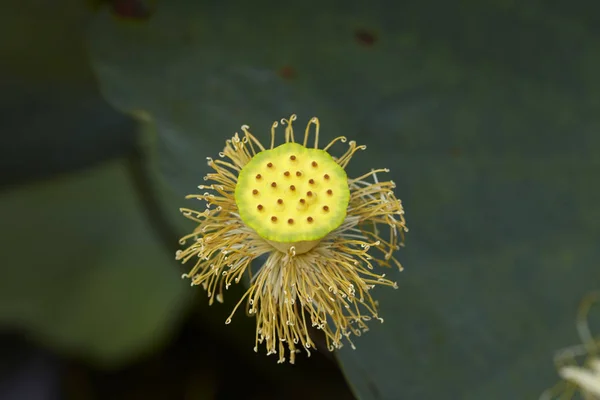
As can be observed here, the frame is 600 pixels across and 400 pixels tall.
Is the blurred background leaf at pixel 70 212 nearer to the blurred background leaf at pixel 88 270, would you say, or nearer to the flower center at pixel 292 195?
the blurred background leaf at pixel 88 270

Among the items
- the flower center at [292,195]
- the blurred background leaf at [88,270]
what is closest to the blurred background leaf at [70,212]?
the blurred background leaf at [88,270]

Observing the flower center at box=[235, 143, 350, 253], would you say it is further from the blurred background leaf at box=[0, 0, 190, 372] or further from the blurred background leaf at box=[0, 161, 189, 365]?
the blurred background leaf at box=[0, 161, 189, 365]

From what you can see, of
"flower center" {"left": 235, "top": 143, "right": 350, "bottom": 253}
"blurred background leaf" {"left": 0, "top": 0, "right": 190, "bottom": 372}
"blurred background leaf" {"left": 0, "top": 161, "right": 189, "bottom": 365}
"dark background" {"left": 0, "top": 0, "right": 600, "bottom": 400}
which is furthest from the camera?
"blurred background leaf" {"left": 0, "top": 161, "right": 189, "bottom": 365}

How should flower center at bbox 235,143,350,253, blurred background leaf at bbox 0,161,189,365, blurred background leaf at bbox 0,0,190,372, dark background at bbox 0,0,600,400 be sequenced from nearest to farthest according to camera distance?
flower center at bbox 235,143,350,253
dark background at bbox 0,0,600,400
blurred background leaf at bbox 0,0,190,372
blurred background leaf at bbox 0,161,189,365

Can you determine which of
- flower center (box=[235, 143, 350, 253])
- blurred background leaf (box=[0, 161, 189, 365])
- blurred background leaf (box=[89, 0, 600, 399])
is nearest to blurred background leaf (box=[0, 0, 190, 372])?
blurred background leaf (box=[0, 161, 189, 365])

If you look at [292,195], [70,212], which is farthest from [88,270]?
[292,195]
